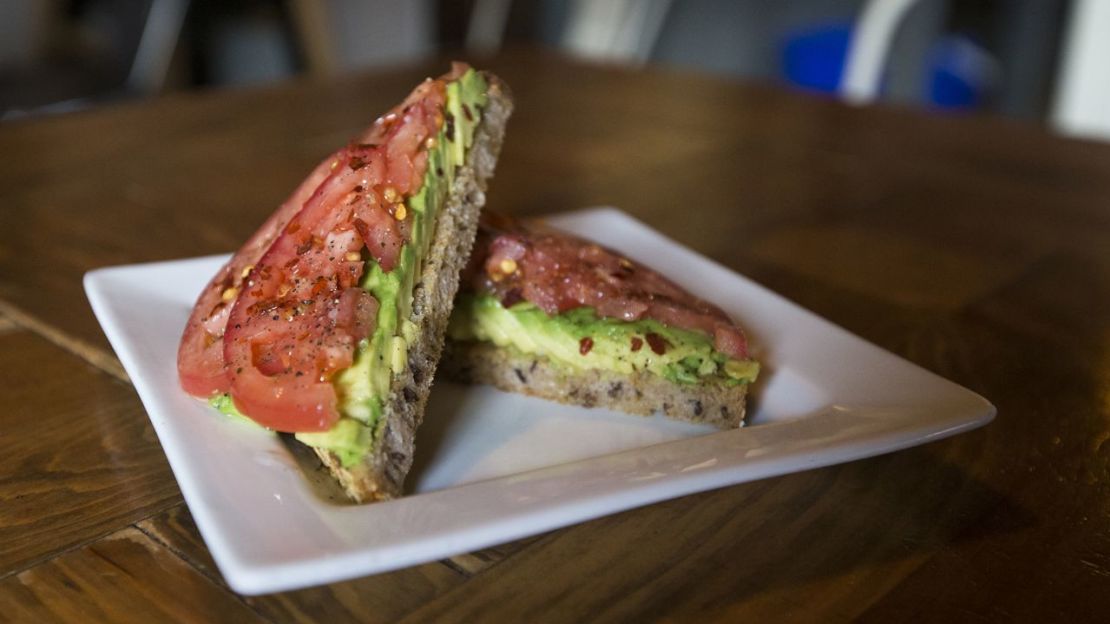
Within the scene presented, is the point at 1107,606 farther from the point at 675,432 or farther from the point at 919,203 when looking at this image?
the point at 919,203

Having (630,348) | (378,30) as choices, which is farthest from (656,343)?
(378,30)

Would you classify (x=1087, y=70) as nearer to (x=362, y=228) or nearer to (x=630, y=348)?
(x=630, y=348)

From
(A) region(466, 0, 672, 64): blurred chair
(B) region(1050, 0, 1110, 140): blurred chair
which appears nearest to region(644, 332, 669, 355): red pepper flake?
(A) region(466, 0, 672, 64): blurred chair

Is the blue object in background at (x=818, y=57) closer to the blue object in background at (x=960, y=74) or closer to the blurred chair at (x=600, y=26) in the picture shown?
the blurred chair at (x=600, y=26)

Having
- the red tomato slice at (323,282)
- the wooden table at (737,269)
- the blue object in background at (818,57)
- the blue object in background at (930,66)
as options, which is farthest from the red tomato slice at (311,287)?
the blue object in background at (818,57)

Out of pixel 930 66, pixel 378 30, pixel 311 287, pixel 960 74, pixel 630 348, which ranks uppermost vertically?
pixel 311 287

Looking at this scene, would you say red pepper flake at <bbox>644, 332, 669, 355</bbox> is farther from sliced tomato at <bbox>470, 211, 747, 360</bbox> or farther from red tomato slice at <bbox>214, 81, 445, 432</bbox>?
red tomato slice at <bbox>214, 81, 445, 432</bbox>

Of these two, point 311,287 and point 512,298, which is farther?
point 512,298
